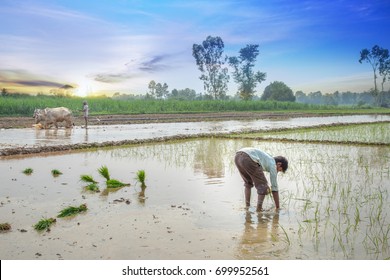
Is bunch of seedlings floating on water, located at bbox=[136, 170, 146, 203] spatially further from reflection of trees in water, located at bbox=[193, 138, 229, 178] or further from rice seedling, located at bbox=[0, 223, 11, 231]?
rice seedling, located at bbox=[0, 223, 11, 231]

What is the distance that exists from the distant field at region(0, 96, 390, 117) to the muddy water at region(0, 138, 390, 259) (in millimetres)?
14954

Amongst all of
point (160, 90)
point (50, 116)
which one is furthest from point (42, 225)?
point (160, 90)

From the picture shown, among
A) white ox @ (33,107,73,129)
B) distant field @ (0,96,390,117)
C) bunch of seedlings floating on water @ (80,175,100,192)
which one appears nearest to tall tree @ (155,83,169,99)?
distant field @ (0,96,390,117)

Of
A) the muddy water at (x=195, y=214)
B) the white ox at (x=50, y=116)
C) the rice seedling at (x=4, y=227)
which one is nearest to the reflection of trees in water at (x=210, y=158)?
the muddy water at (x=195, y=214)

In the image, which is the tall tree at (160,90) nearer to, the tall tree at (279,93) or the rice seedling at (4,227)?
the tall tree at (279,93)

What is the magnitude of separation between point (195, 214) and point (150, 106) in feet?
88.2

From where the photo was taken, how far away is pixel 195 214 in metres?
4.85

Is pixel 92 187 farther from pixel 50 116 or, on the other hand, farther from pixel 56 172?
pixel 50 116

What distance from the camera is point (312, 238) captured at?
13.2ft

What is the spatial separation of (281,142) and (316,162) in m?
3.92

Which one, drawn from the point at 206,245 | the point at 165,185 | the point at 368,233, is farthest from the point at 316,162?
the point at 206,245

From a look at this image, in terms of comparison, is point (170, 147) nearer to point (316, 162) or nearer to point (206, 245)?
point (316, 162)

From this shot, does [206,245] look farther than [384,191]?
No

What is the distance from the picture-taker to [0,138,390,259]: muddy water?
3725 millimetres
